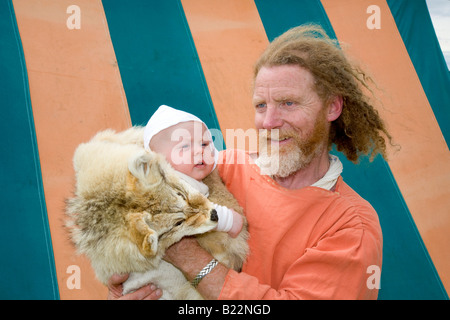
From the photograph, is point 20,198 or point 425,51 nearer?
point 20,198

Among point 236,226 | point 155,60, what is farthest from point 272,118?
point 155,60

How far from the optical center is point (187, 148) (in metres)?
1.68

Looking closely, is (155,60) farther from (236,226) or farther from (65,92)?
(236,226)

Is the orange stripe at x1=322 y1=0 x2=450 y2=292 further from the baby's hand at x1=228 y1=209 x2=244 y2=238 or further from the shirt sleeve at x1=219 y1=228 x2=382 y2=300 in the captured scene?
the baby's hand at x1=228 y1=209 x2=244 y2=238

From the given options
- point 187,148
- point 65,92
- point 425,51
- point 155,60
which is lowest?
point 187,148

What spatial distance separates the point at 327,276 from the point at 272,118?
746mm

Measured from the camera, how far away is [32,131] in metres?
2.77

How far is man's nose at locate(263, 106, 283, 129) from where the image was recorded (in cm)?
169

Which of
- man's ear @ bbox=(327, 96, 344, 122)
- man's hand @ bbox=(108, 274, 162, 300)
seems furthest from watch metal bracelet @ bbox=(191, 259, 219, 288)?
man's ear @ bbox=(327, 96, 344, 122)

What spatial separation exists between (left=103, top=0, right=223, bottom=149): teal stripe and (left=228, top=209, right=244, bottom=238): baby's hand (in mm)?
1782

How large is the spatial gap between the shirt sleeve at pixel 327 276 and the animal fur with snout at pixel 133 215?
217 mm
